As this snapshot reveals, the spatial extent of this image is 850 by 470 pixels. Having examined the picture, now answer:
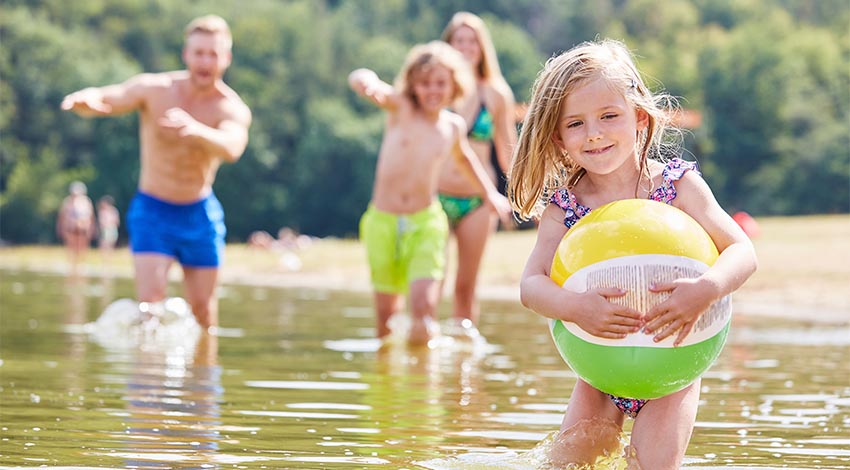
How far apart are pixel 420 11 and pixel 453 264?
238ft

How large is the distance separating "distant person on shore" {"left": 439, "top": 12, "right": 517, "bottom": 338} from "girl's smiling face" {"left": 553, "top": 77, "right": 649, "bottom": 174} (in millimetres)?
5552

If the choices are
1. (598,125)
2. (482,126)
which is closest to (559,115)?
(598,125)

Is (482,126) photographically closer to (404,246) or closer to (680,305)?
(404,246)

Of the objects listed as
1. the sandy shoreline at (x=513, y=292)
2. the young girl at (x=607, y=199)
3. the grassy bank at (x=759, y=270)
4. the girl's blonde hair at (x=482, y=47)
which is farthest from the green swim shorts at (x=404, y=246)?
the grassy bank at (x=759, y=270)

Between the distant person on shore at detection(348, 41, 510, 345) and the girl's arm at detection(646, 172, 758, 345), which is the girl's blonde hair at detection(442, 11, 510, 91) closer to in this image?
the distant person on shore at detection(348, 41, 510, 345)

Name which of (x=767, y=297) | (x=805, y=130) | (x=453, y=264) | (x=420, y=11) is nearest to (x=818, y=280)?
(x=767, y=297)

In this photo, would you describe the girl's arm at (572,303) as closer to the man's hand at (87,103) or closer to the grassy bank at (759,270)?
the man's hand at (87,103)

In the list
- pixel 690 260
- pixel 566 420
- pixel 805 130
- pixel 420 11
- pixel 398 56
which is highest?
pixel 420 11

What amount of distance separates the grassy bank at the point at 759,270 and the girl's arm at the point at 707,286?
395 inches

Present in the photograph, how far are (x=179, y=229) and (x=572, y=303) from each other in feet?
18.7

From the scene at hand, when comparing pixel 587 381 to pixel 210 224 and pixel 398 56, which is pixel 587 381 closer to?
pixel 210 224

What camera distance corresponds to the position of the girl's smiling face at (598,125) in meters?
4.66

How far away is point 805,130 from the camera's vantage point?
70125 millimetres

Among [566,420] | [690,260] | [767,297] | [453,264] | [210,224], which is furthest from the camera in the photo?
[453,264]
